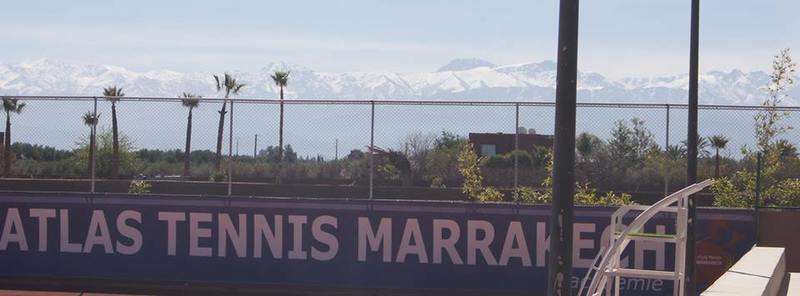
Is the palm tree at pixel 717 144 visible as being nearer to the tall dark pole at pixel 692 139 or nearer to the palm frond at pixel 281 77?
the tall dark pole at pixel 692 139

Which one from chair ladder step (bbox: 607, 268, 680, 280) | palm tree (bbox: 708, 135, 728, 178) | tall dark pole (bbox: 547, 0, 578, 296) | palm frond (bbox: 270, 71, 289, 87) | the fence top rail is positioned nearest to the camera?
tall dark pole (bbox: 547, 0, 578, 296)

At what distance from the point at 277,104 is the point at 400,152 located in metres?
2.24

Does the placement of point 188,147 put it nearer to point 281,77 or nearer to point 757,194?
point 757,194

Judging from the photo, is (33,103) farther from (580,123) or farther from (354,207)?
(580,123)

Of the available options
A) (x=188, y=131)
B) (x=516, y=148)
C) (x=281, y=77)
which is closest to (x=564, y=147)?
(x=516, y=148)

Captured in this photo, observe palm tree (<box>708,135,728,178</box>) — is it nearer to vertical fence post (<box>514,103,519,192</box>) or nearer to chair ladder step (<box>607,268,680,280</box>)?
vertical fence post (<box>514,103,519,192</box>)

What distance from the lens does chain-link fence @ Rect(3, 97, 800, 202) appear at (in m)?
19.0

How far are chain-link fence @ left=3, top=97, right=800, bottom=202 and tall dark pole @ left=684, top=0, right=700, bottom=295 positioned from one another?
2.88 metres

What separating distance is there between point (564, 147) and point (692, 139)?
695 centimetres

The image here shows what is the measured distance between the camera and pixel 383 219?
743 inches

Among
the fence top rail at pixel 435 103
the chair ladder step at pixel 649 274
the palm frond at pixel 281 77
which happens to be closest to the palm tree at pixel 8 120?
the fence top rail at pixel 435 103

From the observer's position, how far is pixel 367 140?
19203mm

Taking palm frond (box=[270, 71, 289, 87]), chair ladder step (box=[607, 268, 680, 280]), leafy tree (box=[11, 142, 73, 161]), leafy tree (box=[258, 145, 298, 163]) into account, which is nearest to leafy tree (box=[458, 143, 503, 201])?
leafy tree (box=[258, 145, 298, 163])

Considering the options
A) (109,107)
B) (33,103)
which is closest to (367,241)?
(109,107)
